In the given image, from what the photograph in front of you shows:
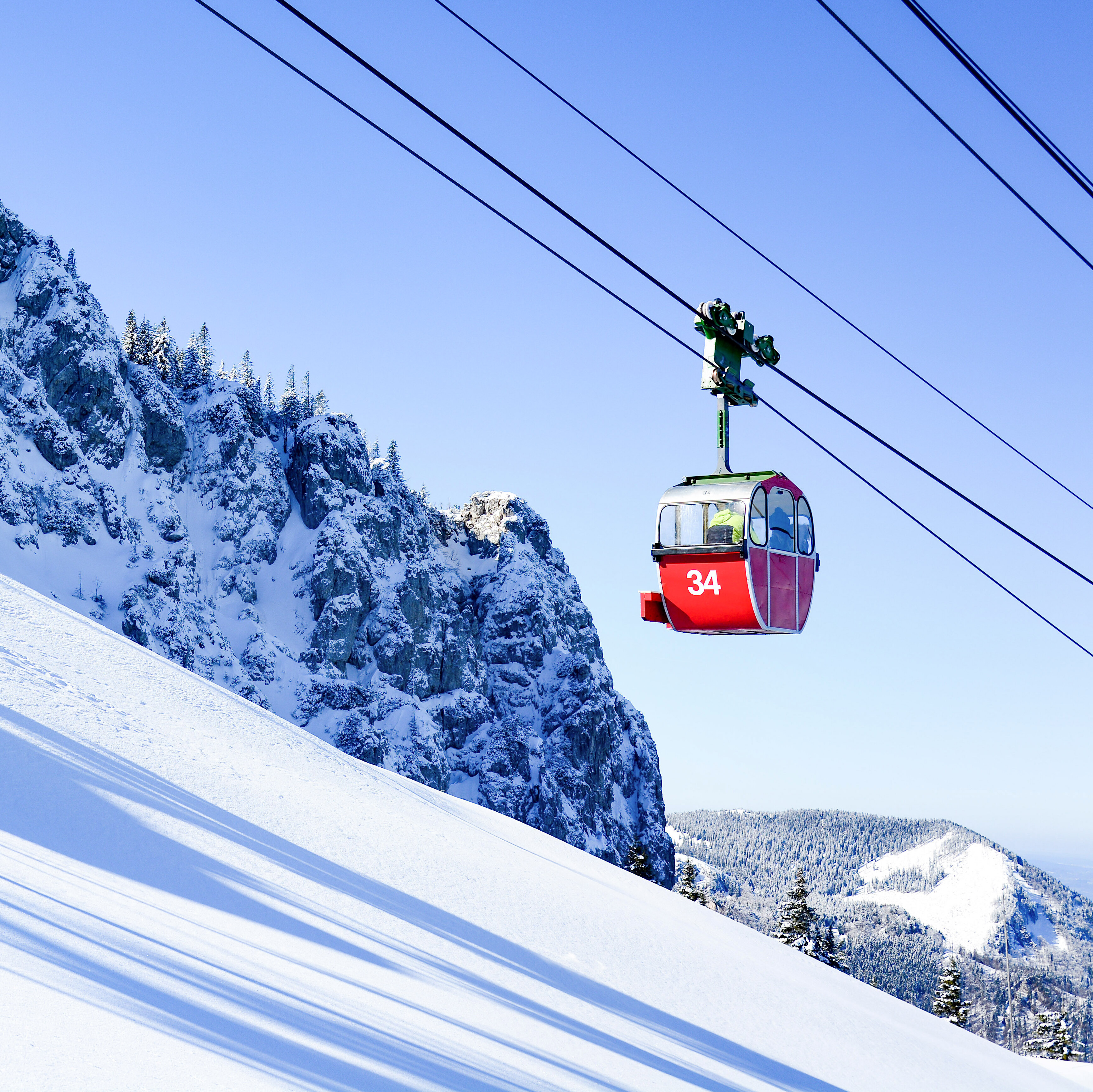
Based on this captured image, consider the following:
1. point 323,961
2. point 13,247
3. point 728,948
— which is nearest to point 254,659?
point 13,247

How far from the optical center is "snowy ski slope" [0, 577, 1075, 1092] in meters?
8.06

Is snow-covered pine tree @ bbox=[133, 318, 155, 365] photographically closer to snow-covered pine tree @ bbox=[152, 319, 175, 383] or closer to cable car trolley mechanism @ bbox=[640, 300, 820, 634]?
snow-covered pine tree @ bbox=[152, 319, 175, 383]

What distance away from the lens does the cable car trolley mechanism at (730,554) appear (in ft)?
44.5

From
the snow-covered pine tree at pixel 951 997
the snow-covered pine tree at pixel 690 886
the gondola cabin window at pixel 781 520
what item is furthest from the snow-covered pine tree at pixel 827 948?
the gondola cabin window at pixel 781 520

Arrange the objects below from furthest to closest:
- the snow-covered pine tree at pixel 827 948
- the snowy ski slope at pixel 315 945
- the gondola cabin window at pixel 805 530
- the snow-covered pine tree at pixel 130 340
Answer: the snow-covered pine tree at pixel 130 340 → the snow-covered pine tree at pixel 827 948 → the gondola cabin window at pixel 805 530 → the snowy ski slope at pixel 315 945

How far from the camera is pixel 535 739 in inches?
6078

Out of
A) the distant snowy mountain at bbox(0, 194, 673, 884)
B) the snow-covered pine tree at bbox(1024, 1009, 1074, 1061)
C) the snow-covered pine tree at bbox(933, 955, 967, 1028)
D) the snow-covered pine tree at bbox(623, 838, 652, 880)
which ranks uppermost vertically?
the distant snowy mountain at bbox(0, 194, 673, 884)

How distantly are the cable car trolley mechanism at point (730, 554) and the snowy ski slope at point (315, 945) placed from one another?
19.2 feet

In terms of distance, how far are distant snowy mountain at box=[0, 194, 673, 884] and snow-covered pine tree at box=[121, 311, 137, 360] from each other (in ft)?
1.18

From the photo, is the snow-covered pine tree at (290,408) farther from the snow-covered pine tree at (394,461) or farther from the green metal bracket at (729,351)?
the green metal bracket at (729,351)

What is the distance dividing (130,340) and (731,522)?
6160 inches

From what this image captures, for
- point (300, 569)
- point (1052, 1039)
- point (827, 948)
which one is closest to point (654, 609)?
point (827, 948)

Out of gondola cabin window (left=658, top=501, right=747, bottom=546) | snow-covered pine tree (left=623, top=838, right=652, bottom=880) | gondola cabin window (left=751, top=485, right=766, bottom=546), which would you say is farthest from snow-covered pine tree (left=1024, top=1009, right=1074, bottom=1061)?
gondola cabin window (left=658, top=501, right=747, bottom=546)

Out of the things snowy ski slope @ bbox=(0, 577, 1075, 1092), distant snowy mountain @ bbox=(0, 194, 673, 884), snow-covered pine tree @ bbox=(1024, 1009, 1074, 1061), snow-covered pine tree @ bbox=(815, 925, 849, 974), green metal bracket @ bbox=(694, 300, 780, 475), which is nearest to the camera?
snowy ski slope @ bbox=(0, 577, 1075, 1092)
